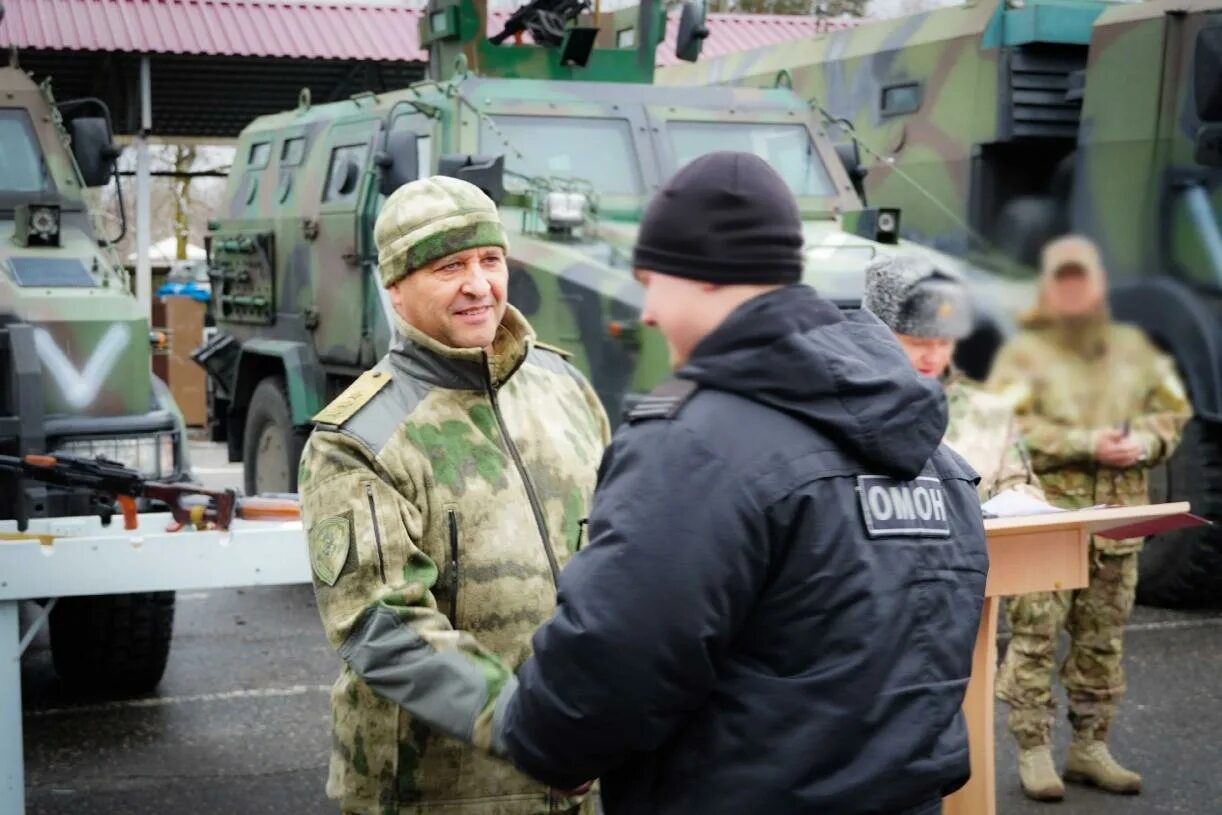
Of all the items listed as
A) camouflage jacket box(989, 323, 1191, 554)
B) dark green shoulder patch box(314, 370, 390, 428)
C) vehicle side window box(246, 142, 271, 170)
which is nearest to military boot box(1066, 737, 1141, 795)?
camouflage jacket box(989, 323, 1191, 554)

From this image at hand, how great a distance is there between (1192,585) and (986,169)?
7.94ft

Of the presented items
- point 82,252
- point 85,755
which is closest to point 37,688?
point 85,755

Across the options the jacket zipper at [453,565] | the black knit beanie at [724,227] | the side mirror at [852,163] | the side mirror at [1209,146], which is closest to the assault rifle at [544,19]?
the side mirror at [852,163]

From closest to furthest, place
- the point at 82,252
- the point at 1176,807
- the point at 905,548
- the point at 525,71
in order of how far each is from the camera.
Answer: the point at 905,548 → the point at 1176,807 → the point at 82,252 → the point at 525,71

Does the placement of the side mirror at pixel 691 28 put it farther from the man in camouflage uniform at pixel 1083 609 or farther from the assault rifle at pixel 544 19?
the man in camouflage uniform at pixel 1083 609

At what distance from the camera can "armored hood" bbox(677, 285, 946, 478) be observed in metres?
1.77

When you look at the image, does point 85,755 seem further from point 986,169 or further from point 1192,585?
point 986,169

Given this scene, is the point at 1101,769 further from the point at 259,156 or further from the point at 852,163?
the point at 259,156

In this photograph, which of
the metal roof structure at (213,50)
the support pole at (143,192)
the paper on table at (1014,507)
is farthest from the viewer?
the metal roof structure at (213,50)

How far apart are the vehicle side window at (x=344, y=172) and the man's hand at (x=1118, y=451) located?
3.74 m

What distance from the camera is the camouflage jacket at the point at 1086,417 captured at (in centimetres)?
489

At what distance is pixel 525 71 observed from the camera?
7.71 meters

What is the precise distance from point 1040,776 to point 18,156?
13.5 ft

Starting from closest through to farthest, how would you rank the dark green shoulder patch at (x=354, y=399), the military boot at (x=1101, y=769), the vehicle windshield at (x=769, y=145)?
the dark green shoulder patch at (x=354, y=399) < the military boot at (x=1101, y=769) < the vehicle windshield at (x=769, y=145)
